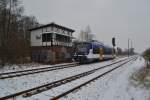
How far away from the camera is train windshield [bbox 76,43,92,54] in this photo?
3055 cm

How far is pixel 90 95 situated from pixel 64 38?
35.2 m

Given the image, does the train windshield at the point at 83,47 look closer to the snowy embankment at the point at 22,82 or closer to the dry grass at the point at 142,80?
the dry grass at the point at 142,80

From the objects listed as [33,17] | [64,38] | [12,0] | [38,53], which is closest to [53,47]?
[38,53]

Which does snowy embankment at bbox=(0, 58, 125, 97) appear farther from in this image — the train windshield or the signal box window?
the signal box window

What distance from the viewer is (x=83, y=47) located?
30938 mm

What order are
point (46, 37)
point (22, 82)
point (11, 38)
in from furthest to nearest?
point (46, 37), point (11, 38), point (22, 82)

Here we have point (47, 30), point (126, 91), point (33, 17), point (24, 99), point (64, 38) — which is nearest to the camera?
point (24, 99)

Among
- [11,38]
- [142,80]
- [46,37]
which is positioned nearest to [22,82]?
A: [142,80]

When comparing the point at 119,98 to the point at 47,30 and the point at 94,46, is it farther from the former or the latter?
the point at 47,30

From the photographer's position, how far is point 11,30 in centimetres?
4078

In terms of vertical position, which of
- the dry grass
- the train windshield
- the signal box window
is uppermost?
the signal box window

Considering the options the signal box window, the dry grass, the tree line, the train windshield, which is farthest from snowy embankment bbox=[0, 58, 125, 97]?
the signal box window

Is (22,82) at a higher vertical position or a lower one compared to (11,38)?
lower

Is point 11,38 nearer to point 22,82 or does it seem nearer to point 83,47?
point 83,47
